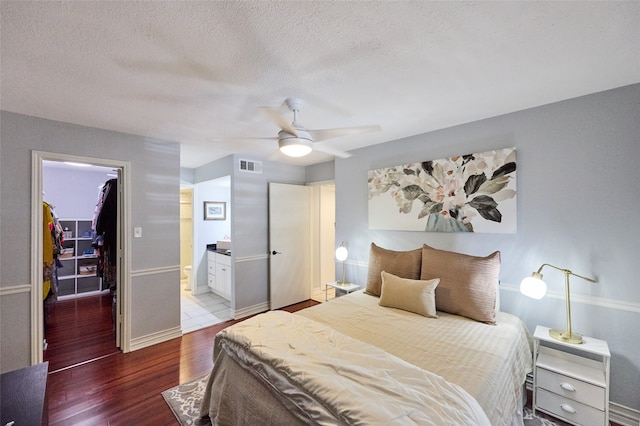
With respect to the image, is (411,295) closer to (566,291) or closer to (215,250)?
(566,291)

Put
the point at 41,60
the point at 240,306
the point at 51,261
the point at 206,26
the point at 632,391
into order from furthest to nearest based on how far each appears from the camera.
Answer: the point at 240,306
the point at 51,261
the point at 632,391
the point at 41,60
the point at 206,26

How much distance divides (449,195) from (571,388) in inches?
69.0

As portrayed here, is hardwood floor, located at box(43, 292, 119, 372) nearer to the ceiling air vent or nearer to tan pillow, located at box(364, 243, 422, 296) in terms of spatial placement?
the ceiling air vent

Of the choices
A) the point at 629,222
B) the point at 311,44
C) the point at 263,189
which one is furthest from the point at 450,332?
the point at 263,189

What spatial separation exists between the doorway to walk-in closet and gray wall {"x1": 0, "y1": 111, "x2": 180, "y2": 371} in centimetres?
31

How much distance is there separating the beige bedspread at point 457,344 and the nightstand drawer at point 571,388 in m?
0.11

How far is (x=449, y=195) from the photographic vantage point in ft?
9.22

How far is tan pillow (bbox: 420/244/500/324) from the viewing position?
86.8 inches

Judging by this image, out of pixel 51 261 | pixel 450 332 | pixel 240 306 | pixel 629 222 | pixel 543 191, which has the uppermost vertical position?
pixel 543 191

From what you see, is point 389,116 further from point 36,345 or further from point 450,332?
point 36,345

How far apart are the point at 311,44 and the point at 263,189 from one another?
117 inches

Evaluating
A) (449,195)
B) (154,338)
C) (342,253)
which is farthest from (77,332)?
(449,195)

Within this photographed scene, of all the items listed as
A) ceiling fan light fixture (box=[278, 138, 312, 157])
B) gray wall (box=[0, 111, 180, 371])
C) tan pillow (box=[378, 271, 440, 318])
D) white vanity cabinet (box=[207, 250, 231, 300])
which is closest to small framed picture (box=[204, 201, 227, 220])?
white vanity cabinet (box=[207, 250, 231, 300])

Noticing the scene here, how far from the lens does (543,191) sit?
2297 mm
